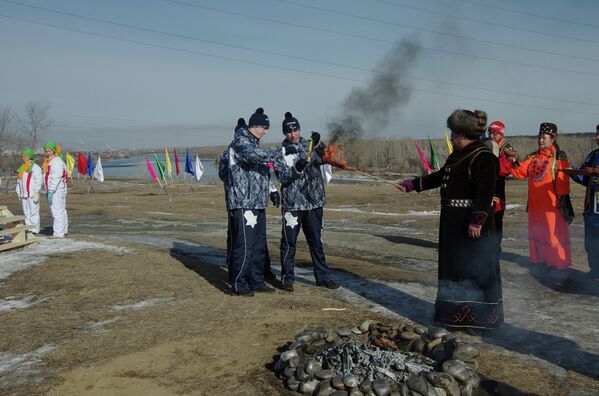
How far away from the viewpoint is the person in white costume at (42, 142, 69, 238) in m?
10.5

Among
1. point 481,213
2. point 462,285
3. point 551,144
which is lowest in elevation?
point 462,285

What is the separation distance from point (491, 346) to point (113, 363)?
10.7 ft

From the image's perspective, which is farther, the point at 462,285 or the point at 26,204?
the point at 26,204

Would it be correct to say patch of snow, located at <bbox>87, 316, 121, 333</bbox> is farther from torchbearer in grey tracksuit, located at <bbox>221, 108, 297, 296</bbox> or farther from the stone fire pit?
the stone fire pit

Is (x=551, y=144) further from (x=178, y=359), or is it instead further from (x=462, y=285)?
(x=178, y=359)

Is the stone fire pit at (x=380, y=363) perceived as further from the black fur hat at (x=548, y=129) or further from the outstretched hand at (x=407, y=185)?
the black fur hat at (x=548, y=129)

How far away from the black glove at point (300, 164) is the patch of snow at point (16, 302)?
351 cm

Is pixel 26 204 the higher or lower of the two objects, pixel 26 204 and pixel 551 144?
the lower

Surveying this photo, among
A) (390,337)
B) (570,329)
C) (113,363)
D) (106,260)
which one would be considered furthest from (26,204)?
(570,329)

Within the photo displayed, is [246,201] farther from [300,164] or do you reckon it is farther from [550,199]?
[550,199]

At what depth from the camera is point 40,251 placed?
29.6 feet

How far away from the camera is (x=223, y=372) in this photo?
4.04m

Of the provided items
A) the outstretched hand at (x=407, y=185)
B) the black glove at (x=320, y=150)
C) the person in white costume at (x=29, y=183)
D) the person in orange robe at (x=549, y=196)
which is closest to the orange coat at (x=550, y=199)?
the person in orange robe at (x=549, y=196)

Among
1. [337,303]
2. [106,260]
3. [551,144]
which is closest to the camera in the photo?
[337,303]
